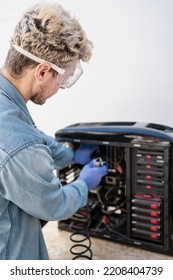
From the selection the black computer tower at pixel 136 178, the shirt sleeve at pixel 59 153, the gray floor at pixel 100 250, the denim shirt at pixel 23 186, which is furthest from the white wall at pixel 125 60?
the denim shirt at pixel 23 186

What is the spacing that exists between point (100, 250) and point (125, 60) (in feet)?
3.23

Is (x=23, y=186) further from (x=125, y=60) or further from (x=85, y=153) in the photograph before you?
(x=125, y=60)

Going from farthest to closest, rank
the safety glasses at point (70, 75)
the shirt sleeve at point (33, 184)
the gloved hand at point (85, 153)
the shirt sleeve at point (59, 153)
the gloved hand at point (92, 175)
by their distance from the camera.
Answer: the gloved hand at point (85, 153) → the shirt sleeve at point (59, 153) → the gloved hand at point (92, 175) → the safety glasses at point (70, 75) → the shirt sleeve at point (33, 184)

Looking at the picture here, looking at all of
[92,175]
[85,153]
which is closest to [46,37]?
[92,175]

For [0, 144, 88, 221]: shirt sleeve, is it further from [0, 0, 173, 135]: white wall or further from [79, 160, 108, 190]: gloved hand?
[0, 0, 173, 135]: white wall

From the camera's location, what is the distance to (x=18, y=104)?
90cm

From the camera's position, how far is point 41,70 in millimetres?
886

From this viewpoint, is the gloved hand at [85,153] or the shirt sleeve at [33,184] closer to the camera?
the shirt sleeve at [33,184]

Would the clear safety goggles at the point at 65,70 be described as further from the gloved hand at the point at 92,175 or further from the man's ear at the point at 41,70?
the gloved hand at the point at 92,175

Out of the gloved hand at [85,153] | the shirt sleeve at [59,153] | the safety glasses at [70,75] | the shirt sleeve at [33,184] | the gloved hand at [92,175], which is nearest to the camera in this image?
the shirt sleeve at [33,184]

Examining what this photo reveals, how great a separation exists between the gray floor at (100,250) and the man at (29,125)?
45cm

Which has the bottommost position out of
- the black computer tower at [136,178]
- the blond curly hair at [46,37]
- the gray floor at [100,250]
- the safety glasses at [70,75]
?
the gray floor at [100,250]

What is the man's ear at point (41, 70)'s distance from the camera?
0.88 metres

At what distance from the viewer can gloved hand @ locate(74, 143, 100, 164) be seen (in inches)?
59.4
